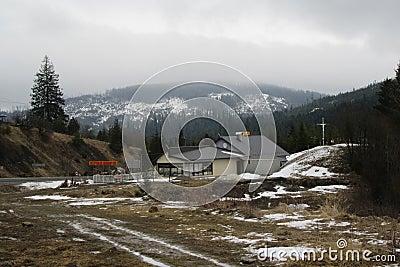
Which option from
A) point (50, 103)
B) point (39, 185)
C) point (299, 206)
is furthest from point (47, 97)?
point (299, 206)

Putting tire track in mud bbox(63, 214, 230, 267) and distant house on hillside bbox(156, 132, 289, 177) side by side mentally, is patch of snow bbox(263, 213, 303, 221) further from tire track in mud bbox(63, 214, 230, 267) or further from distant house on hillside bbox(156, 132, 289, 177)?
distant house on hillside bbox(156, 132, 289, 177)

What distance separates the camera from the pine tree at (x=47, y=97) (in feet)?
279

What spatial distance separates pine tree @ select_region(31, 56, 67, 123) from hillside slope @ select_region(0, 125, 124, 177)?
976cm

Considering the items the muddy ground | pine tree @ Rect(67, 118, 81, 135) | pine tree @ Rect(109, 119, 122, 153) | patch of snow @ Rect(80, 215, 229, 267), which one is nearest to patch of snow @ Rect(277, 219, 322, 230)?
the muddy ground

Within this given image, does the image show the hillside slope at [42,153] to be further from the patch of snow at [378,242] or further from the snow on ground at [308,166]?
the patch of snow at [378,242]

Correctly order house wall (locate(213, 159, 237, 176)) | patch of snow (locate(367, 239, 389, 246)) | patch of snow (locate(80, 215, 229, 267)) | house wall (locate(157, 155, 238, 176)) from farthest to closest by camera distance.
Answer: house wall (locate(213, 159, 237, 176))
house wall (locate(157, 155, 238, 176))
patch of snow (locate(367, 239, 389, 246))
patch of snow (locate(80, 215, 229, 267))

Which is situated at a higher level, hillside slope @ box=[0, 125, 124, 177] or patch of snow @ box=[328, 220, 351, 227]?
hillside slope @ box=[0, 125, 124, 177]

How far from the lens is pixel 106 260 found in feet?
30.3

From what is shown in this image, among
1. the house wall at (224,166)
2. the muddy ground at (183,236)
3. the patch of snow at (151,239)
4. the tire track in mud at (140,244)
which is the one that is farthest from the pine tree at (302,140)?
the tire track in mud at (140,244)

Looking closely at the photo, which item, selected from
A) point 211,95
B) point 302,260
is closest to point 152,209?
point 211,95

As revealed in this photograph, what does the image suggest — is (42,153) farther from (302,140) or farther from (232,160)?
(302,140)

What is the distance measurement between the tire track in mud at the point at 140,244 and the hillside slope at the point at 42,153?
46371 millimetres

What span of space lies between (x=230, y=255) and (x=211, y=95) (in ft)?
32.6

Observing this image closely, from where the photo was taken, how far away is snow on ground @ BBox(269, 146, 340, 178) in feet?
159
